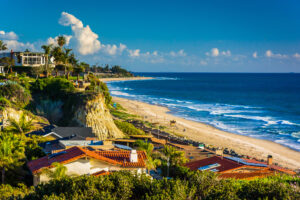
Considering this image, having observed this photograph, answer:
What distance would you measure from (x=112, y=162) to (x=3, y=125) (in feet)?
54.9

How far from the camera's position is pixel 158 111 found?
71.3 metres

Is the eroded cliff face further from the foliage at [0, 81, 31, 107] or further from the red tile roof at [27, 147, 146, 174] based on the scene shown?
Result: the red tile roof at [27, 147, 146, 174]

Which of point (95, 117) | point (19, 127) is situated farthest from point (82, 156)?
point (95, 117)

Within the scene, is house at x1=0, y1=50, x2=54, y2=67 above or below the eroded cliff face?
above

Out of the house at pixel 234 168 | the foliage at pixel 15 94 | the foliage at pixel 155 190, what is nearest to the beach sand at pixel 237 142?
the house at pixel 234 168

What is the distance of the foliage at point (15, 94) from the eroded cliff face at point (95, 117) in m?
8.05

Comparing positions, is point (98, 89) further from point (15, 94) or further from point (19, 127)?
point (19, 127)

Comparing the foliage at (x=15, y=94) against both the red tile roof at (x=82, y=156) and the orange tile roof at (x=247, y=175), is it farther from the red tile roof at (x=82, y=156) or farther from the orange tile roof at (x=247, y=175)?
the orange tile roof at (x=247, y=175)

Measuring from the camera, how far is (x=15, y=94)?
39156 millimetres

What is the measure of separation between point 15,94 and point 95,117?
12.2m

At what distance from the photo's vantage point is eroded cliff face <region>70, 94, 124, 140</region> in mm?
34094

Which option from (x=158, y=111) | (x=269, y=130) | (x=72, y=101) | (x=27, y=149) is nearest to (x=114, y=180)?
(x=27, y=149)

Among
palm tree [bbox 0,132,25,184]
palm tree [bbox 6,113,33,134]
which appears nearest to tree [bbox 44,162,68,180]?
palm tree [bbox 0,132,25,184]

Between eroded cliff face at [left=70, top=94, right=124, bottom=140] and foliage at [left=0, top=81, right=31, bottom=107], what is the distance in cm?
805
